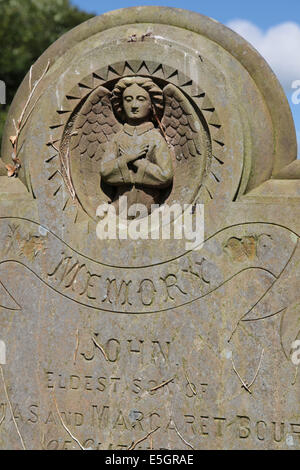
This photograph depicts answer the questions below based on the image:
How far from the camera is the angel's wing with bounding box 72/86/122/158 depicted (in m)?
3.71

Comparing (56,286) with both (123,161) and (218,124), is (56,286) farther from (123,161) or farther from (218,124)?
(218,124)

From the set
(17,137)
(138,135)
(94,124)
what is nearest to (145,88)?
(138,135)

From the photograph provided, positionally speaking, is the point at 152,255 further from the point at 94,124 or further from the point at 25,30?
the point at 25,30

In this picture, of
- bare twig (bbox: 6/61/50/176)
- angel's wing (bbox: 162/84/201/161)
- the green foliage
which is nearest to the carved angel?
angel's wing (bbox: 162/84/201/161)

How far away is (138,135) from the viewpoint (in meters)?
3.69

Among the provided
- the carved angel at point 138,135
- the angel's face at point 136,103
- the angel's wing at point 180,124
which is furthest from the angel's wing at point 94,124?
the angel's wing at point 180,124

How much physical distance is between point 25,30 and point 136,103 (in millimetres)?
11375

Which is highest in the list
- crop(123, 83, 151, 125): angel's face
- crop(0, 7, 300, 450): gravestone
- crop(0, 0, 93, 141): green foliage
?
crop(0, 0, 93, 141): green foliage

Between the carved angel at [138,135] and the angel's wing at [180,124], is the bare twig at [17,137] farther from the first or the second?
the angel's wing at [180,124]

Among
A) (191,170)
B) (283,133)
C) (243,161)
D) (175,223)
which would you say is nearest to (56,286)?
(175,223)

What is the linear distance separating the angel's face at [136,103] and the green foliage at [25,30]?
10086 mm

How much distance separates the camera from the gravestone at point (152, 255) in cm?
337

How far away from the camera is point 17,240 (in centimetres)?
379

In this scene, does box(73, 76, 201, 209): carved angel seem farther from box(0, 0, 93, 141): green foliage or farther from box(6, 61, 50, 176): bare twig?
box(0, 0, 93, 141): green foliage
